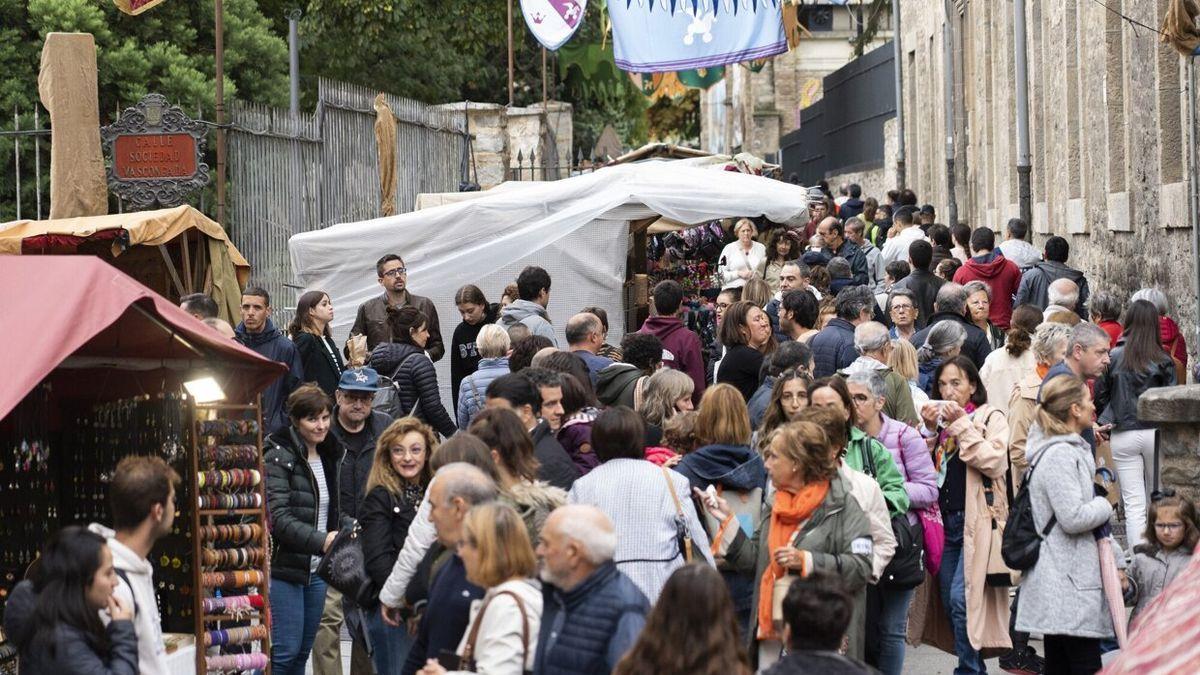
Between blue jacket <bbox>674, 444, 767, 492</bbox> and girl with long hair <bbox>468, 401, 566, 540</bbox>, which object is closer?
girl with long hair <bbox>468, 401, 566, 540</bbox>

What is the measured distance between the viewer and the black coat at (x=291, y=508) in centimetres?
841

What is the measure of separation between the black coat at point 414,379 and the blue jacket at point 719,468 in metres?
3.79

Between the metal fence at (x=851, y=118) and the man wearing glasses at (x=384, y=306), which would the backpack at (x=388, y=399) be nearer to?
the man wearing glasses at (x=384, y=306)

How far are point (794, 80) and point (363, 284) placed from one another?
159 feet

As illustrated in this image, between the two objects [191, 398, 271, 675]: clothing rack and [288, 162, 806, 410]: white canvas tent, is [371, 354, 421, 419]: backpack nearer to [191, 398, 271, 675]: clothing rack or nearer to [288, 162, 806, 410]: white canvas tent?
[191, 398, 271, 675]: clothing rack

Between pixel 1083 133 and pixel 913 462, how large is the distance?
14.3m

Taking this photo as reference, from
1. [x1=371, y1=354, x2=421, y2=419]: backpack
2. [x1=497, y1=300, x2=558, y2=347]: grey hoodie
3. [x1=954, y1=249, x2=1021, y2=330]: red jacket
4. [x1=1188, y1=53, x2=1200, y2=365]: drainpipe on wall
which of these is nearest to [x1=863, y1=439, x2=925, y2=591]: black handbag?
[x1=371, y1=354, x2=421, y2=419]: backpack

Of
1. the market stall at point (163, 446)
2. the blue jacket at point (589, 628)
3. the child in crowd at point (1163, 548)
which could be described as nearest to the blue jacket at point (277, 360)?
the market stall at point (163, 446)

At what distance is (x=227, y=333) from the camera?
404 inches

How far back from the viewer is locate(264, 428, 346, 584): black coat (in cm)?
841

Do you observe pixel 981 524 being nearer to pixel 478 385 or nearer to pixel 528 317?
pixel 478 385

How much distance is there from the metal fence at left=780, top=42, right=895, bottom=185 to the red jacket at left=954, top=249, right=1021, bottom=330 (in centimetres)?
2296

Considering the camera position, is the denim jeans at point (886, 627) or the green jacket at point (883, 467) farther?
the denim jeans at point (886, 627)

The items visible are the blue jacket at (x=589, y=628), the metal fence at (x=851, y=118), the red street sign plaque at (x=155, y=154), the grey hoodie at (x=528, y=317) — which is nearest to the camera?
the blue jacket at (x=589, y=628)
